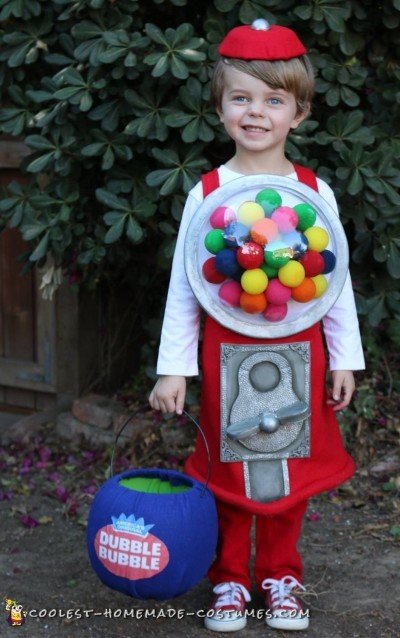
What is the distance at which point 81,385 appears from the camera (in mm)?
5215

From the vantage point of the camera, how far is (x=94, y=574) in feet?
12.2

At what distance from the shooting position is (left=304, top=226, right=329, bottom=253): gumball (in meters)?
2.98

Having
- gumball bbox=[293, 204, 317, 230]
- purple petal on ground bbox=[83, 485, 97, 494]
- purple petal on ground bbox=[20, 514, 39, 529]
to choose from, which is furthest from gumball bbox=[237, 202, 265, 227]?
purple petal on ground bbox=[83, 485, 97, 494]

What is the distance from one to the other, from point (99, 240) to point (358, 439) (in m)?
1.34

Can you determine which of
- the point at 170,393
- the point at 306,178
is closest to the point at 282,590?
the point at 170,393

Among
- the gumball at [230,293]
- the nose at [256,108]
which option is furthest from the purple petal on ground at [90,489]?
the nose at [256,108]

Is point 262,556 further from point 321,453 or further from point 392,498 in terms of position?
point 392,498

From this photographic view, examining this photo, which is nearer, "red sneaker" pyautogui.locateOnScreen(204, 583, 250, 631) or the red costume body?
the red costume body

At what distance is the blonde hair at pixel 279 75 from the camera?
294 cm

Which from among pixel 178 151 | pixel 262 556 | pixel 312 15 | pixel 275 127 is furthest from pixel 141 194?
pixel 262 556

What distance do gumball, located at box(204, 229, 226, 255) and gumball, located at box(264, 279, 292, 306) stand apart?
163 mm

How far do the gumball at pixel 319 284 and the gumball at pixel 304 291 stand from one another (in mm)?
18

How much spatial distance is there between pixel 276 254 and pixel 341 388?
495 mm

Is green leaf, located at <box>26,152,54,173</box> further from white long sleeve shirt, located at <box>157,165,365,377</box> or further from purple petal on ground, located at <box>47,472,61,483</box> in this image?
purple petal on ground, located at <box>47,472,61,483</box>
